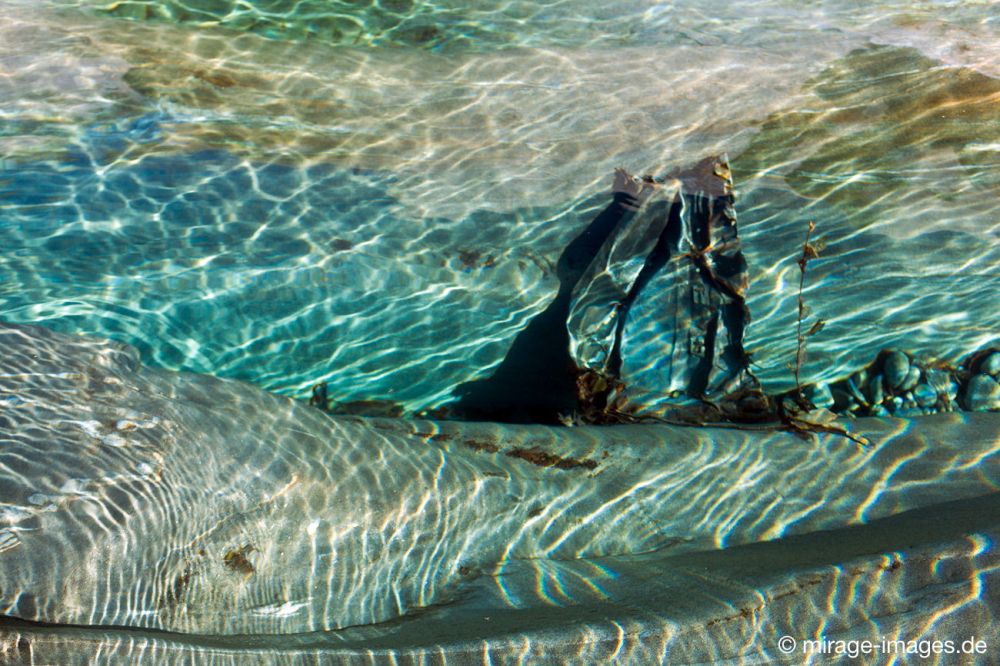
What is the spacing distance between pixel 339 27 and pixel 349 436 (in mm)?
3254

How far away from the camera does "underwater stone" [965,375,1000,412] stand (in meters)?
5.04

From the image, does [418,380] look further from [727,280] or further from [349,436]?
[727,280]

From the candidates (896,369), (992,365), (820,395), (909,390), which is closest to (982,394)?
(992,365)

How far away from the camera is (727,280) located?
4.59 meters

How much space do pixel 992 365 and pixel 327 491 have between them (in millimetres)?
4269

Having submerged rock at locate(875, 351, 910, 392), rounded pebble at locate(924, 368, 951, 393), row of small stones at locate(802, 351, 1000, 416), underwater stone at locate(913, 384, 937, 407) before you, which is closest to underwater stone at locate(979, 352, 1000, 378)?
row of small stones at locate(802, 351, 1000, 416)

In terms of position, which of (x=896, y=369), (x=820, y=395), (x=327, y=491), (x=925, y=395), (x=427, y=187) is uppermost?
(x=427, y=187)

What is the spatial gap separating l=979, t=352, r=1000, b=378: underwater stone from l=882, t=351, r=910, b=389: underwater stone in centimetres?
50

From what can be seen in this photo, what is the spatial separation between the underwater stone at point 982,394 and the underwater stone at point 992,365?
0.09 meters

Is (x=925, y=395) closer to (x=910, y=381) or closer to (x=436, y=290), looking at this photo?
(x=910, y=381)

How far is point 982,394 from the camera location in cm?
505

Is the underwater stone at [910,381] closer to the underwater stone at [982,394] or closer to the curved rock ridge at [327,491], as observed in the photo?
the underwater stone at [982,394]

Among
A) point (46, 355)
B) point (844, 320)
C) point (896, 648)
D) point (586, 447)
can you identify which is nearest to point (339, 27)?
point (46, 355)

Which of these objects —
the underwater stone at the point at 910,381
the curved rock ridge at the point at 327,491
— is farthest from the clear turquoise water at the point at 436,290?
the underwater stone at the point at 910,381
